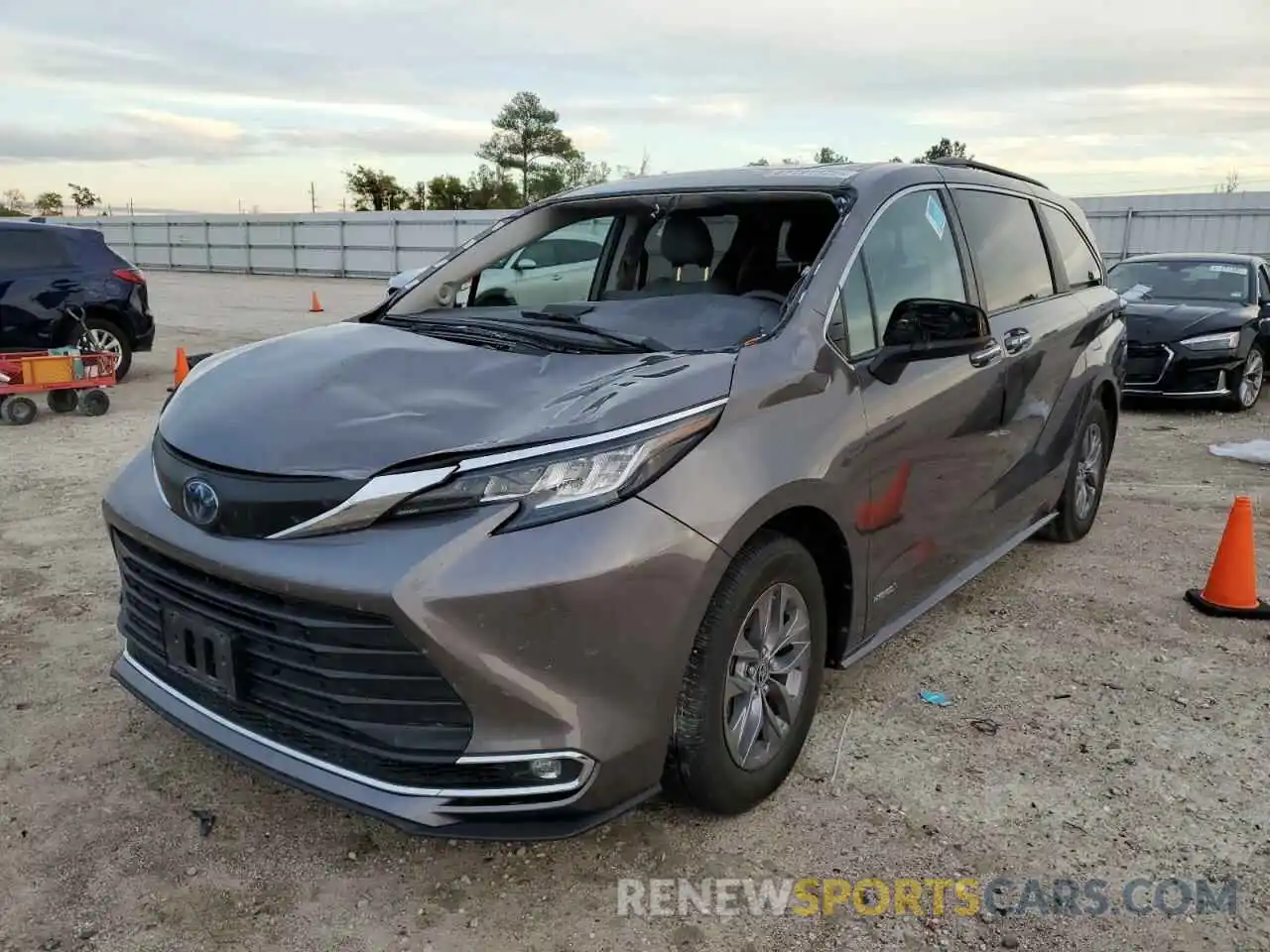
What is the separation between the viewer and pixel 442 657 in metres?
2.26

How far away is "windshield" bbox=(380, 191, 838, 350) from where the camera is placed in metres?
3.32

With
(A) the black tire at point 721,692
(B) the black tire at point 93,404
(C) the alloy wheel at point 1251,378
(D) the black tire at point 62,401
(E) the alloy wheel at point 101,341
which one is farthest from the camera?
(E) the alloy wheel at point 101,341

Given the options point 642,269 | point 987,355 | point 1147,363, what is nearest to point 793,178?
point 642,269

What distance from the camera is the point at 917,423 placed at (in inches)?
135

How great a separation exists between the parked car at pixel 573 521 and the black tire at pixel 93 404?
661 cm

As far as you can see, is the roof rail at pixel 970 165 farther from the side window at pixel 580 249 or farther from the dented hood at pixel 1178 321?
the dented hood at pixel 1178 321

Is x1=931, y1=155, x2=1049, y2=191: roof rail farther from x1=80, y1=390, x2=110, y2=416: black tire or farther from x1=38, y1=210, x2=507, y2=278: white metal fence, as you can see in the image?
x1=38, y1=210, x2=507, y2=278: white metal fence

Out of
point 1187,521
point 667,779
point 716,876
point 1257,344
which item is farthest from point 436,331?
point 1257,344

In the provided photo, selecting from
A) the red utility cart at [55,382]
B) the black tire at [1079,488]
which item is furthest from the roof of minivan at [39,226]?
the black tire at [1079,488]

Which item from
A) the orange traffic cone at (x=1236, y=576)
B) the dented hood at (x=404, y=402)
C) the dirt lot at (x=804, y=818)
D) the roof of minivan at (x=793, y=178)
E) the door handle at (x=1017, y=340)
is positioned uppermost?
the roof of minivan at (x=793, y=178)

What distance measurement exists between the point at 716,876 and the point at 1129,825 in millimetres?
1221

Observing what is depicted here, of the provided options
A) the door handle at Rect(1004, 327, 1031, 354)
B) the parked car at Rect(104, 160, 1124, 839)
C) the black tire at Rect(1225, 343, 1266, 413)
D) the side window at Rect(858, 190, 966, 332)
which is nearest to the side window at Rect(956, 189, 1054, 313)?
the door handle at Rect(1004, 327, 1031, 354)

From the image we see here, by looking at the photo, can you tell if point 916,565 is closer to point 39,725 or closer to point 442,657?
point 442,657

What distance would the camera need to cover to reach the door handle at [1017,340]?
4129 mm
